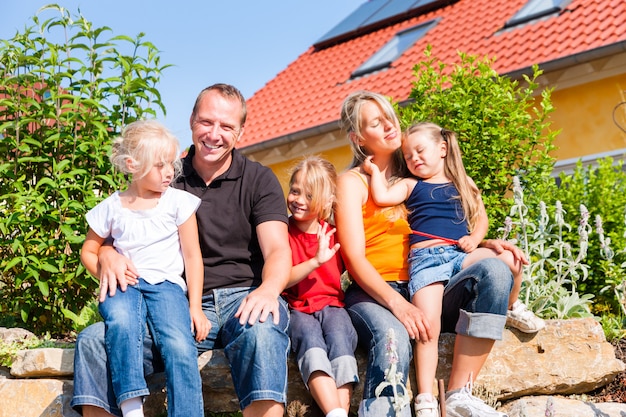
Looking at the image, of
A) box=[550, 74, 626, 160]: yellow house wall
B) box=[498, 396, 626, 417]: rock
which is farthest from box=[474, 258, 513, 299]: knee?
box=[550, 74, 626, 160]: yellow house wall

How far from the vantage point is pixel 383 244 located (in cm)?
383

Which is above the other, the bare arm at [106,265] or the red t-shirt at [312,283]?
→ the bare arm at [106,265]

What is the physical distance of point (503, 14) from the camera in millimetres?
10477

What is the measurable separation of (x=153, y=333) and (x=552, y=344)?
210 centimetres

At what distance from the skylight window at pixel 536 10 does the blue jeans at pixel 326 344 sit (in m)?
7.44

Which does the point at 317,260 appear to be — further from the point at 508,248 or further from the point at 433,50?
the point at 433,50

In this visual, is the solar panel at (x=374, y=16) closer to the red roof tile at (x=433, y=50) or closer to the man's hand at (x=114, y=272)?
the red roof tile at (x=433, y=50)

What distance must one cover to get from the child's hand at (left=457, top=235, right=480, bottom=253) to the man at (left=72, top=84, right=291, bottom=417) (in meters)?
0.91

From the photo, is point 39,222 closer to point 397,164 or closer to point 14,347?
point 14,347

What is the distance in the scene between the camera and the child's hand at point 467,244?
3.76 m

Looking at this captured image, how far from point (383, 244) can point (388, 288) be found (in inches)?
13.1

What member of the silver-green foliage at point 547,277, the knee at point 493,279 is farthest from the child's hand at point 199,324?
the silver-green foliage at point 547,277

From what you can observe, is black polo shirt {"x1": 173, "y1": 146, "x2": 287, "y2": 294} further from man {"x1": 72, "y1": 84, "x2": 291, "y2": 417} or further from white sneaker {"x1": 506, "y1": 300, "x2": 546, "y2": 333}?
white sneaker {"x1": 506, "y1": 300, "x2": 546, "y2": 333}

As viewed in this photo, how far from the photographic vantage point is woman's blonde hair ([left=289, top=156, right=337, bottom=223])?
373 cm
